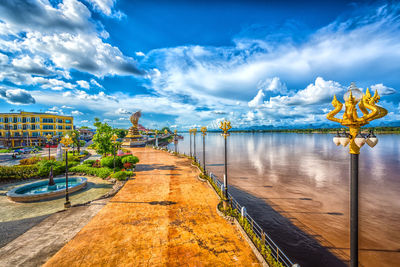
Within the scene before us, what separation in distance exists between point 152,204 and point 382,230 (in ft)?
58.5

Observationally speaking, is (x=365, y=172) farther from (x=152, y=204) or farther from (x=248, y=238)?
(x=152, y=204)

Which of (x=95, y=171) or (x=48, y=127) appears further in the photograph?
(x=48, y=127)

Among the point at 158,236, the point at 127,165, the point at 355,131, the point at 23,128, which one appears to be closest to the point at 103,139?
the point at 127,165

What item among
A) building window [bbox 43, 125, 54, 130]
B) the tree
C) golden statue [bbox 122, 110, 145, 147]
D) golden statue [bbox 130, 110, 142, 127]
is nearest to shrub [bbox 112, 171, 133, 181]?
the tree

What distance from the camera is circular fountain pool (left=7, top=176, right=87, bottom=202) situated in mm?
13852

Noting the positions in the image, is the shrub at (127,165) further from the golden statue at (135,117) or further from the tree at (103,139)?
the golden statue at (135,117)

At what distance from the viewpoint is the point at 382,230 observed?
12344mm

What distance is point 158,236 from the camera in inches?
341

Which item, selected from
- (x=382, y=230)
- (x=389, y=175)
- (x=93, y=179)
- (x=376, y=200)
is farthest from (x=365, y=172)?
(x=93, y=179)

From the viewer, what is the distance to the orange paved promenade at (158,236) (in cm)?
718

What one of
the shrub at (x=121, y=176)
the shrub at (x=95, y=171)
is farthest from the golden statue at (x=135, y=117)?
the shrub at (x=121, y=176)

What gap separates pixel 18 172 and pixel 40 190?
625 cm

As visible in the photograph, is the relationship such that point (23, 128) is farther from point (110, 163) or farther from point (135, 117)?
point (110, 163)

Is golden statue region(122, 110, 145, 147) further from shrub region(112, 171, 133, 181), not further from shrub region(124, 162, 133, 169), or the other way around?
shrub region(112, 171, 133, 181)
